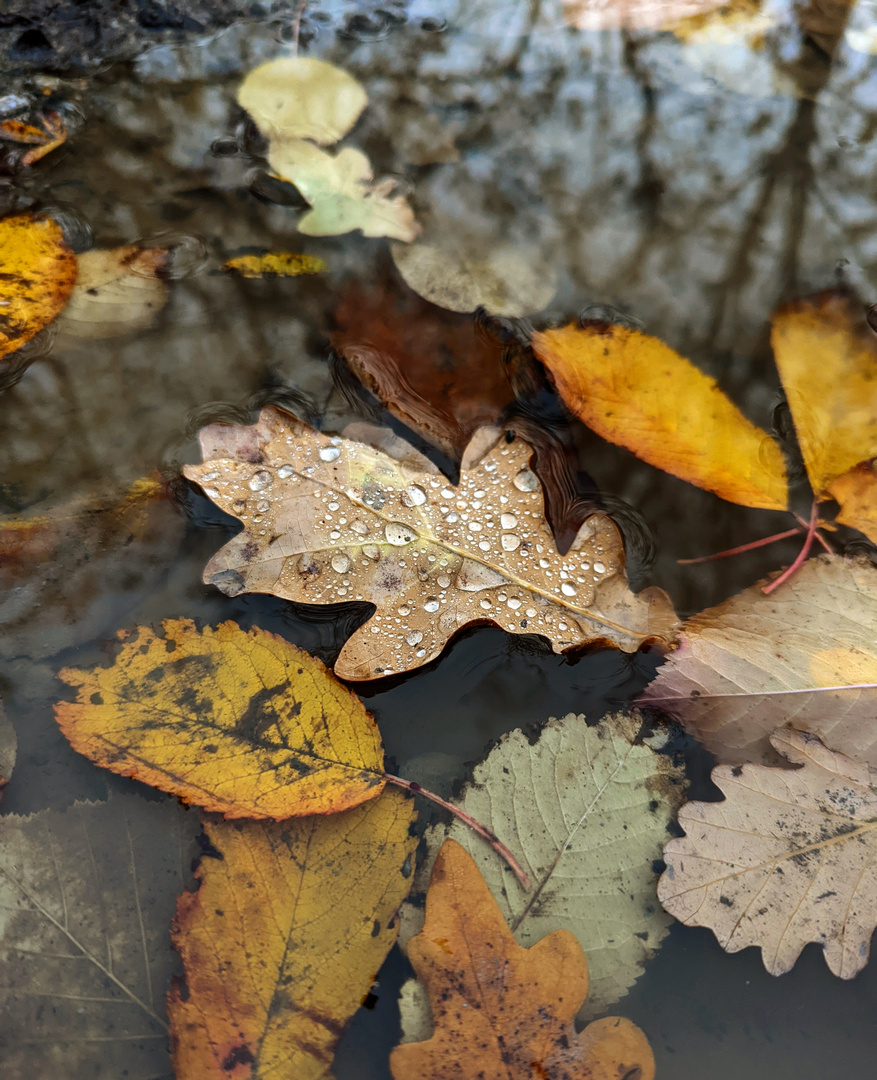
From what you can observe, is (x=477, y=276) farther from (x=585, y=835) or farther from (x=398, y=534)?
(x=585, y=835)

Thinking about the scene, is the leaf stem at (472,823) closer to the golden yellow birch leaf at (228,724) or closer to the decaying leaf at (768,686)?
the golden yellow birch leaf at (228,724)

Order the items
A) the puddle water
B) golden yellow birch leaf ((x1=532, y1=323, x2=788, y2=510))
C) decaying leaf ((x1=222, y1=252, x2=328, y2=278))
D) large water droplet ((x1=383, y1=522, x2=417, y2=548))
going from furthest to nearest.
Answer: decaying leaf ((x1=222, y1=252, x2=328, y2=278))
golden yellow birch leaf ((x1=532, y1=323, x2=788, y2=510))
large water droplet ((x1=383, y1=522, x2=417, y2=548))
the puddle water

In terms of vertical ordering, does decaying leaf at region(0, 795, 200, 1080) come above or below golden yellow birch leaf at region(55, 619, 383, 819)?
below

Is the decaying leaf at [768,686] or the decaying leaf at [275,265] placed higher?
the decaying leaf at [275,265]

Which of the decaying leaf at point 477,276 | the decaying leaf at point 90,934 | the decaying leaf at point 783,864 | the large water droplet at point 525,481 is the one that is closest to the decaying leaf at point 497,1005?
the decaying leaf at point 783,864

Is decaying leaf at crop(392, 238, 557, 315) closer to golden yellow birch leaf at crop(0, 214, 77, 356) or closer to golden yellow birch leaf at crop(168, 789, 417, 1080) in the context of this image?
golden yellow birch leaf at crop(0, 214, 77, 356)

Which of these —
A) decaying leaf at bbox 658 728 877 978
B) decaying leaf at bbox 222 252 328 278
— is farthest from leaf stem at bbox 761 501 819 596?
decaying leaf at bbox 222 252 328 278

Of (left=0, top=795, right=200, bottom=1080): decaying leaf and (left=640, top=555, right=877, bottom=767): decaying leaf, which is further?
(left=640, top=555, right=877, bottom=767): decaying leaf
